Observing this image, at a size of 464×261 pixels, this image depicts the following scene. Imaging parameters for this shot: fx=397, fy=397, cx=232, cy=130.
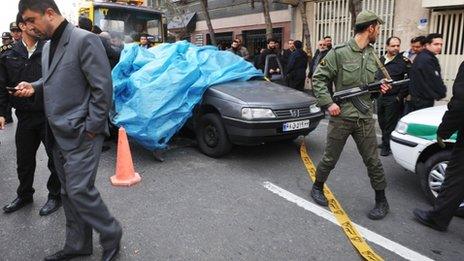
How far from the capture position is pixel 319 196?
3910 mm

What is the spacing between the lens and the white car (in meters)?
3.74

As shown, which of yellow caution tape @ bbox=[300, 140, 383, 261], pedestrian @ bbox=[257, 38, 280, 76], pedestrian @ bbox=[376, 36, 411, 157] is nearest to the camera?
yellow caution tape @ bbox=[300, 140, 383, 261]

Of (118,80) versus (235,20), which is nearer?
(118,80)

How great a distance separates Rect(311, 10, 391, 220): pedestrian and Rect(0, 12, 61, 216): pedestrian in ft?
8.54

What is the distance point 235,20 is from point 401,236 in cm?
1512

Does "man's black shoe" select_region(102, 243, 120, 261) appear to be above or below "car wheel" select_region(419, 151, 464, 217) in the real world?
below

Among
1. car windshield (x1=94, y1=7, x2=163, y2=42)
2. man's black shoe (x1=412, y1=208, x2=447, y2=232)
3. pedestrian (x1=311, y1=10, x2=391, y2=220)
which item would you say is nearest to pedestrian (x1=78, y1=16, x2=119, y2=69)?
pedestrian (x1=311, y1=10, x2=391, y2=220)

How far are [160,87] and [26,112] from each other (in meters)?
1.75

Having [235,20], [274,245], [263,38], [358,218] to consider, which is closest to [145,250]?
[274,245]

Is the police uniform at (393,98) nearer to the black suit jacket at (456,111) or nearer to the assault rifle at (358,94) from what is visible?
the assault rifle at (358,94)

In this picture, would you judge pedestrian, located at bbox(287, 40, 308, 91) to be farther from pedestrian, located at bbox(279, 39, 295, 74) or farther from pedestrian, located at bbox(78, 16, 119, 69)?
pedestrian, located at bbox(78, 16, 119, 69)

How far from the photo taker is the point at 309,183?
14.6ft

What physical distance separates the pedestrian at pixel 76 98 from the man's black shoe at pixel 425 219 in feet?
8.58

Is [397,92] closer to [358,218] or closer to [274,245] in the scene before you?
[358,218]
